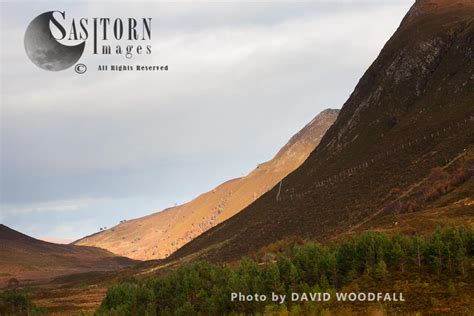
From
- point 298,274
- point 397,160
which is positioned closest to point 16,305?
point 298,274

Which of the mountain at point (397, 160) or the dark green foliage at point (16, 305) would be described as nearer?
the dark green foliage at point (16, 305)

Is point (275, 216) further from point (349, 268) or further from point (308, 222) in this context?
point (349, 268)

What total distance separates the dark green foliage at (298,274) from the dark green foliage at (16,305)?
16451 mm

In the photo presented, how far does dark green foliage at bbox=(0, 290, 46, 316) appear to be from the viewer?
349 ft

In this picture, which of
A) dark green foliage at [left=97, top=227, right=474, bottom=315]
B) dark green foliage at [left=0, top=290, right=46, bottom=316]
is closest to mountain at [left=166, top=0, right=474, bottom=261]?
dark green foliage at [left=97, top=227, right=474, bottom=315]

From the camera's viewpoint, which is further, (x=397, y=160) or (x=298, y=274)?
(x=397, y=160)

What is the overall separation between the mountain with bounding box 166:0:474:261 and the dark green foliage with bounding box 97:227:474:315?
1110 inches

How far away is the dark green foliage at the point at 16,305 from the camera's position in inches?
4186

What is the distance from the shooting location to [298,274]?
77.4m

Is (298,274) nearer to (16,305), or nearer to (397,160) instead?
(16,305)

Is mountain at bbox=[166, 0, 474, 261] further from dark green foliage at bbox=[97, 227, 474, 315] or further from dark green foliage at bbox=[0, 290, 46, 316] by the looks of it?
dark green foliage at bbox=[0, 290, 46, 316]

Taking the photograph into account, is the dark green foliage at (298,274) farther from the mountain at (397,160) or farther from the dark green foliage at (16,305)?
the mountain at (397,160)

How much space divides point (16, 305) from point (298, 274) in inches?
2287

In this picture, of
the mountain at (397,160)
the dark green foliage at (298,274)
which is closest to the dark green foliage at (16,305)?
the dark green foliage at (298,274)
